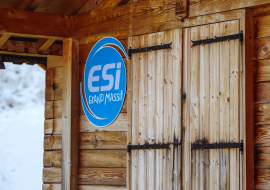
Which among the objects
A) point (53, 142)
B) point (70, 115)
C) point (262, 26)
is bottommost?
point (53, 142)

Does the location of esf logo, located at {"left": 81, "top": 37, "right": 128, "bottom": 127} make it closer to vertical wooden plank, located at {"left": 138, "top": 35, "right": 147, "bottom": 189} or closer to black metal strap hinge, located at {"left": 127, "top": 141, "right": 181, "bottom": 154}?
vertical wooden plank, located at {"left": 138, "top": 35, "right": 147, "bottom": 189}

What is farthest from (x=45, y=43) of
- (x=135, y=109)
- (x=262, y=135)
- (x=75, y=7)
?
(x=262, y=135)

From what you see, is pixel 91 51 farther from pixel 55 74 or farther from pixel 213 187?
pixel 213 187

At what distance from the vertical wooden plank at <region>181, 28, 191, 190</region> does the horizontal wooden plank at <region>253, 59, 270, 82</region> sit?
768 millimetres

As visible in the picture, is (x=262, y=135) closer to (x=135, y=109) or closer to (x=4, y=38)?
(x=135, y=109)

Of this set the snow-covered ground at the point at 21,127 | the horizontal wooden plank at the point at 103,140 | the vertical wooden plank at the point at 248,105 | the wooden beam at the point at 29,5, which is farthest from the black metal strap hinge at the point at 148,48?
the snow-covered ground at the point at 21,127

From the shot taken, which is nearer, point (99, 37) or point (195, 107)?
point (195, 107)

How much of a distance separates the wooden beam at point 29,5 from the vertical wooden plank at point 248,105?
9.65 feet

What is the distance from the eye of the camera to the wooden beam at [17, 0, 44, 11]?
599cm

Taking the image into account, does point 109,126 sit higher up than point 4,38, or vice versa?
point 4,38

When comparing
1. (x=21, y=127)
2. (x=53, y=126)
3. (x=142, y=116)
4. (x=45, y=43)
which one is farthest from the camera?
(x=21, y=127)

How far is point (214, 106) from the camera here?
4699 mm

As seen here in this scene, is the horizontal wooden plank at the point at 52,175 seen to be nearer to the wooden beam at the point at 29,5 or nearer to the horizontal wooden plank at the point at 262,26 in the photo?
the wooden beam at the point at 29,5

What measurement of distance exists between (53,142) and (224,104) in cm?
335
